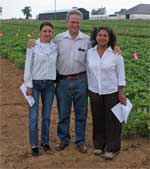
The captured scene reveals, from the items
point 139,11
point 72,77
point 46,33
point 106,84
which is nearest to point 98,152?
point 106,84

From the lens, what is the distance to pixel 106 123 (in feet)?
18.3

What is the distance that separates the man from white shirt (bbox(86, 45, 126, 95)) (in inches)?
7.1

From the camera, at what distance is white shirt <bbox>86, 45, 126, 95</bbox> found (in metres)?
5.37

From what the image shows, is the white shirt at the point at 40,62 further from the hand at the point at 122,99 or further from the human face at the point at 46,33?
the hand at the point at 122,99

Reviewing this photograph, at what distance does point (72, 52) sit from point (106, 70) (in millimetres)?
476

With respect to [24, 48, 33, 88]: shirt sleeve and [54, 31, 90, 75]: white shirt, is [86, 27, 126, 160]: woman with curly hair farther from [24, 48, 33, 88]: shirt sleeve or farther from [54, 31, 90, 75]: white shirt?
[24, 48, 33, 88]: shirt sleeve

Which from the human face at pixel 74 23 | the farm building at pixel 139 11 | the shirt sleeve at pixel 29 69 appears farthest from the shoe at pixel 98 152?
the farm building at pixel 139 11

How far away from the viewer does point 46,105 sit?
564 cm

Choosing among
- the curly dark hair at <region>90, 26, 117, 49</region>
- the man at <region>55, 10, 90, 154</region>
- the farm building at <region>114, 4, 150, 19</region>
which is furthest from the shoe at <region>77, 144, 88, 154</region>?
the farm building at <region>114, 4, 150, 19</region>

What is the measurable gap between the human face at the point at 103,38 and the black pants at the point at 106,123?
602 mm

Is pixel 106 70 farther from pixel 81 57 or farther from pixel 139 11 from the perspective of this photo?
pixel 139 11

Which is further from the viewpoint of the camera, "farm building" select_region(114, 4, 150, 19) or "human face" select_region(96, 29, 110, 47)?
"farm building" select_region(114, 4, 150, 19)

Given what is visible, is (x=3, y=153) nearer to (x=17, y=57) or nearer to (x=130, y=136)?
(x=130, y=136)

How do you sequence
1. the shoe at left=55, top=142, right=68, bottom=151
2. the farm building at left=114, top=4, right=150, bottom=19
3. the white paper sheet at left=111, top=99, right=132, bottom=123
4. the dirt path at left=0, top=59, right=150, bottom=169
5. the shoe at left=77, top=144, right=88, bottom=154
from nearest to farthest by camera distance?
1. the dirt path at left=0, top=59, right=150, bottom=169
2. the white paper sheet at left=111, top=99, right=132, bottom=123
3. the shoe at left=77, top=144, right=88, bottom=154
4. the shoe at left=55, top=142, right=68, bottom=151
5. the farm building at left=114, top=4, right=150, bottom=19
